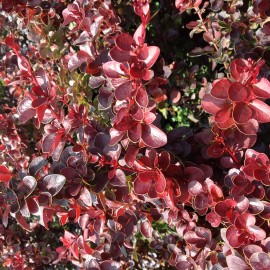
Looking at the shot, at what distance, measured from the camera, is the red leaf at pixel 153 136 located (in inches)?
37.1

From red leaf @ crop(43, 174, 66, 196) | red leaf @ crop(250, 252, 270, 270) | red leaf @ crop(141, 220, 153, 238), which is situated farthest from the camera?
red leaf @ crop(141, 220, 153, 238)

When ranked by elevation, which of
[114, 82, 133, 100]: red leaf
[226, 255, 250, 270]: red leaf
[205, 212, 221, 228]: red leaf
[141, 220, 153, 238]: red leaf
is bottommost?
[141, 220, 153, 238]: red leaf

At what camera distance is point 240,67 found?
91 centimetres

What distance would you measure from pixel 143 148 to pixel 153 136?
0.16 metres

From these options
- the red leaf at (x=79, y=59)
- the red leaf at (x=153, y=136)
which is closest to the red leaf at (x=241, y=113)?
the red leaf at (x=153, y=136)

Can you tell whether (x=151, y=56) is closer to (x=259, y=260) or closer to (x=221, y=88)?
(x=221, y=88)

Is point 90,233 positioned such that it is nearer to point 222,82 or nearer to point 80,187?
point 80,187

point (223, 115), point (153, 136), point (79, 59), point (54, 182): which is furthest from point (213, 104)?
point (79, 59)

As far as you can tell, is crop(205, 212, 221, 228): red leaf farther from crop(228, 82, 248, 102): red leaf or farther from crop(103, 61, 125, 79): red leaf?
crop(103, 61, 125, 79): red leaf

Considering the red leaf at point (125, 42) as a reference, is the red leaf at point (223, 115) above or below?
below

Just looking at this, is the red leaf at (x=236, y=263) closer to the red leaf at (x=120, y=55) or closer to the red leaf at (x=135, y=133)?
the red leaf at (x=135, y=133)

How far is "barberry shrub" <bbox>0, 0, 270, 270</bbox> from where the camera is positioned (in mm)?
939

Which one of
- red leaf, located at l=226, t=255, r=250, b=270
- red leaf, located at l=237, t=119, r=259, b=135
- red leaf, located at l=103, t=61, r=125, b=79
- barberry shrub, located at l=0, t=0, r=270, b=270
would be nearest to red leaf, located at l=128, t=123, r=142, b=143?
barberry shrub, located at l=0, t=0, r=270, b=270

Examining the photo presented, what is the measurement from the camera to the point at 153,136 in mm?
958
